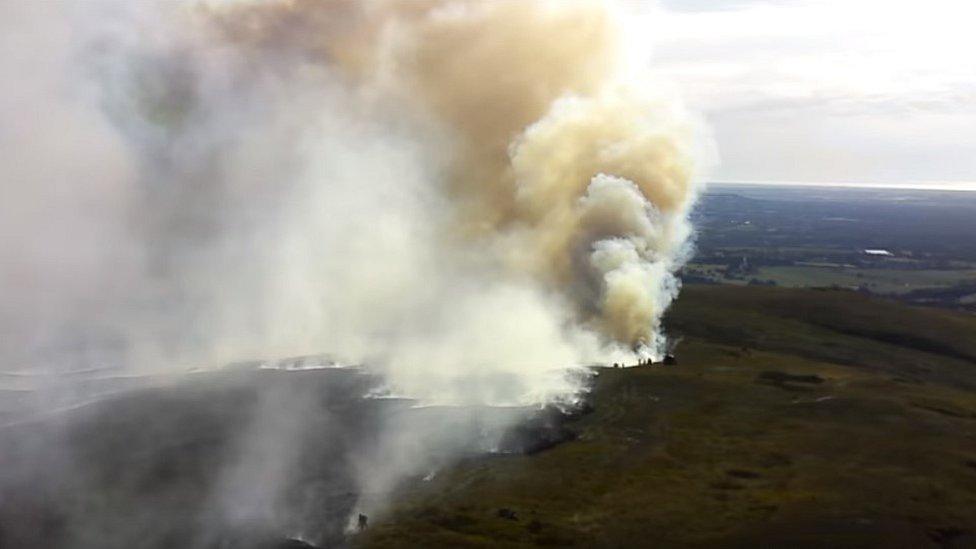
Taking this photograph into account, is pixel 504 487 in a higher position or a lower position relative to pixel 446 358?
lower

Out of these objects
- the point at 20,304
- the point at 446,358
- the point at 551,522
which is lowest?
the point at 551,522

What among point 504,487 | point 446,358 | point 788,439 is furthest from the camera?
point 446,358

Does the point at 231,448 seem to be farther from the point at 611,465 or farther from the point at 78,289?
the point at 78,289

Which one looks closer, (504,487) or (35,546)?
(35,546)

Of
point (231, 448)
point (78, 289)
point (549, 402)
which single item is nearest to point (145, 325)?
point (78, 289)

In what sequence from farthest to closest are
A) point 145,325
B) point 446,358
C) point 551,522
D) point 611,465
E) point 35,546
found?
point 145,325 < point 446,358 < point 611,465 < point 551,522 < point 35,546

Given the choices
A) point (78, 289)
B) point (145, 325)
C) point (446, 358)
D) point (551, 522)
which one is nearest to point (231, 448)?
point (551, 522)
